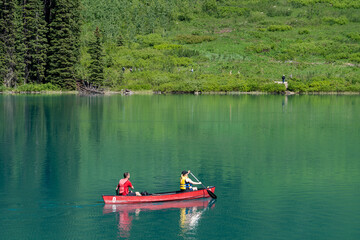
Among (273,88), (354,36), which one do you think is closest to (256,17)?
(354,36)

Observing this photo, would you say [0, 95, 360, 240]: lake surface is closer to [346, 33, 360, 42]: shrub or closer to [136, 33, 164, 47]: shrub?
[136, 33, 164, 47]: shrub

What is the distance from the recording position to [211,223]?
21797 millimetres

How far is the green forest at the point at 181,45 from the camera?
10544cm

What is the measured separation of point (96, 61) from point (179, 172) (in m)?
77.2

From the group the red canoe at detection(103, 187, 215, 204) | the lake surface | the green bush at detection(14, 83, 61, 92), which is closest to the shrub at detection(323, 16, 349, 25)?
the green bush at detection(14, 83, 61, 92)

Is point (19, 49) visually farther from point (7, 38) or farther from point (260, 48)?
point (260, 48)

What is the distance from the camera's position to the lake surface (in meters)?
21.3

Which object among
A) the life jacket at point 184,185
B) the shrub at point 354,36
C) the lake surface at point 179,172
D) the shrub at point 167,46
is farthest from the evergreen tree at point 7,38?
the shrub at point 354,36

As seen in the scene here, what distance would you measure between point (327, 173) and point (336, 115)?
34646 mm

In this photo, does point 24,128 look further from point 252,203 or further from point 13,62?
point 13,62

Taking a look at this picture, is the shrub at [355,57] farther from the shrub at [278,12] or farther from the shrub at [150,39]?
the shrub at [150,39]

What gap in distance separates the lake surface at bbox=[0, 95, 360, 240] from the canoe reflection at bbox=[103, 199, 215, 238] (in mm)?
47

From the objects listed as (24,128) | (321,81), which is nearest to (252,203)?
(24,128)

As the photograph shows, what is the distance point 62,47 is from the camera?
105 meters
